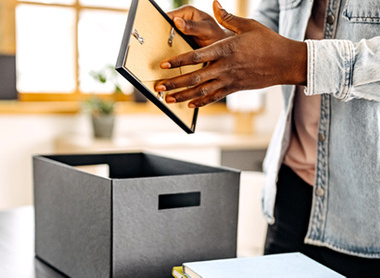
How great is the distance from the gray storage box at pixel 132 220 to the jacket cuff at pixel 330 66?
0.72 feet

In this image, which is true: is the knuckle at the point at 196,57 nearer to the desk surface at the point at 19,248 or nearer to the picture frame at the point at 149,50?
the picture frame at the point at 149,50

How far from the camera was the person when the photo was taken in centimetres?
76

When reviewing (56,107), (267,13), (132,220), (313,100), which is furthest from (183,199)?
(56,107)

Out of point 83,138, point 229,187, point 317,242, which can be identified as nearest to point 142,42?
point 229,187

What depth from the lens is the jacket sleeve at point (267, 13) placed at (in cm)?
122

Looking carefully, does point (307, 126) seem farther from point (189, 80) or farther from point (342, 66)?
point (189, 80)

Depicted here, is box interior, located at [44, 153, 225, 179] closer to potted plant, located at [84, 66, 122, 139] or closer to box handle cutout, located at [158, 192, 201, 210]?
box handle cutout, located at [158, 192, 201, 210]

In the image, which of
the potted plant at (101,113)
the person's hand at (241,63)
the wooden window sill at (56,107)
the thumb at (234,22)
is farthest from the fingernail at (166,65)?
the wooden window sill at (56,107)

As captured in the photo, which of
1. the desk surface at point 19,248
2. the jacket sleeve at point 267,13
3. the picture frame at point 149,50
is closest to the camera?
the picture frame at point 149,50

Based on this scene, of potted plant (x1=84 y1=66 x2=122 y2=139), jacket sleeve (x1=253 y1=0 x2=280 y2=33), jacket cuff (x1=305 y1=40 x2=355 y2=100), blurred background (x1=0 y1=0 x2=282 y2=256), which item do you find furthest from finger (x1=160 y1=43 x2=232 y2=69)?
potted plant (x1=84 y1=66 x2=122 y2=139)

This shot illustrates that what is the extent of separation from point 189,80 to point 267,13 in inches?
21.6

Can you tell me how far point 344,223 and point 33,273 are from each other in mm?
601

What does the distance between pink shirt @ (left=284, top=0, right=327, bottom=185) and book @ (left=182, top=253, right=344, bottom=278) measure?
1.12 ft

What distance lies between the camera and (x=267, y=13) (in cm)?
123
